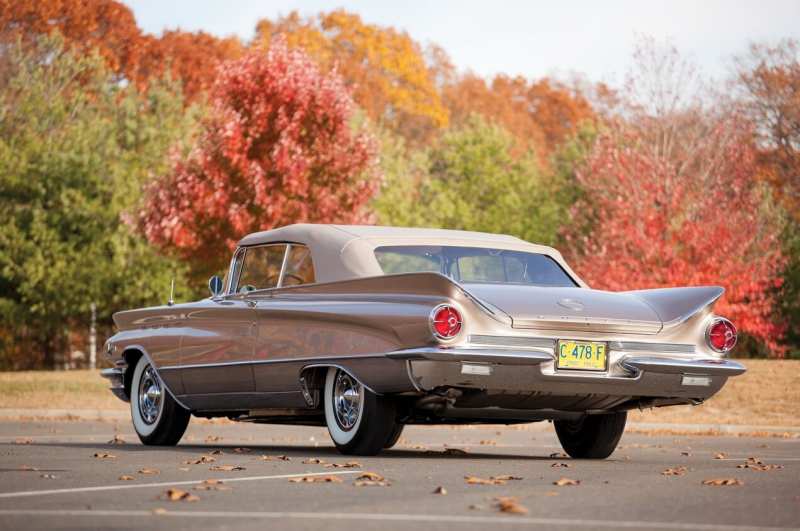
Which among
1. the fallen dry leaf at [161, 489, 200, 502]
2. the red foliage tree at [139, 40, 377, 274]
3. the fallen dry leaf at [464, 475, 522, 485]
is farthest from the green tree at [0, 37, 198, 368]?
the fallen dry leaf at [161, 489, 200, 502]

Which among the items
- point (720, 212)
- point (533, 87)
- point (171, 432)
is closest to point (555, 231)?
point (720, 212)

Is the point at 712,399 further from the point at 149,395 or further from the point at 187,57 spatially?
the point at 187,57

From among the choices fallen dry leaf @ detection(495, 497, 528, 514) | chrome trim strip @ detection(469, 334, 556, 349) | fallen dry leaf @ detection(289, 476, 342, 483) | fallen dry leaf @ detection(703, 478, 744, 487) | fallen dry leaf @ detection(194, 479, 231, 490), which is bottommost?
fallen dry leaf @ detection(703, 478, 744, 487)

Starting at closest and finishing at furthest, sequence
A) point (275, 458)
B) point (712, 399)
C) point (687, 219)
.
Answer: point (275, 458) < point (712, 399) < point (687, 219)

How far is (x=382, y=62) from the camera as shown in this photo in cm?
6425

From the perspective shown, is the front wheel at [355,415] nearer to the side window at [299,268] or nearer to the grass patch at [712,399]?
the side window at [299,268]

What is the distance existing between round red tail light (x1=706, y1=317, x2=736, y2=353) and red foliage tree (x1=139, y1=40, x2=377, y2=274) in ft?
58.8

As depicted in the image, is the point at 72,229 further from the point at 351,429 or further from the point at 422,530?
the point at 422,530

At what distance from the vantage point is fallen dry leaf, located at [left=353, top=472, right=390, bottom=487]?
8.02m

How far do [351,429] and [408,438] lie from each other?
5.77 meters

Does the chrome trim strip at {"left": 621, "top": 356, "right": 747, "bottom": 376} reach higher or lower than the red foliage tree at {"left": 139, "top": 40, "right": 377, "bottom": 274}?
lower

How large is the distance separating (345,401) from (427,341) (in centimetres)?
122

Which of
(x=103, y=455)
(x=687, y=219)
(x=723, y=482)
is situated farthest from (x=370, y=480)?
(x=687, y=219)

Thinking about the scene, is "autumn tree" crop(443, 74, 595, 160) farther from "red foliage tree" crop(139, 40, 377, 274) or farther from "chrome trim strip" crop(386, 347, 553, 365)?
"chrome trim strip" crop(386, 347, 553, 365)
